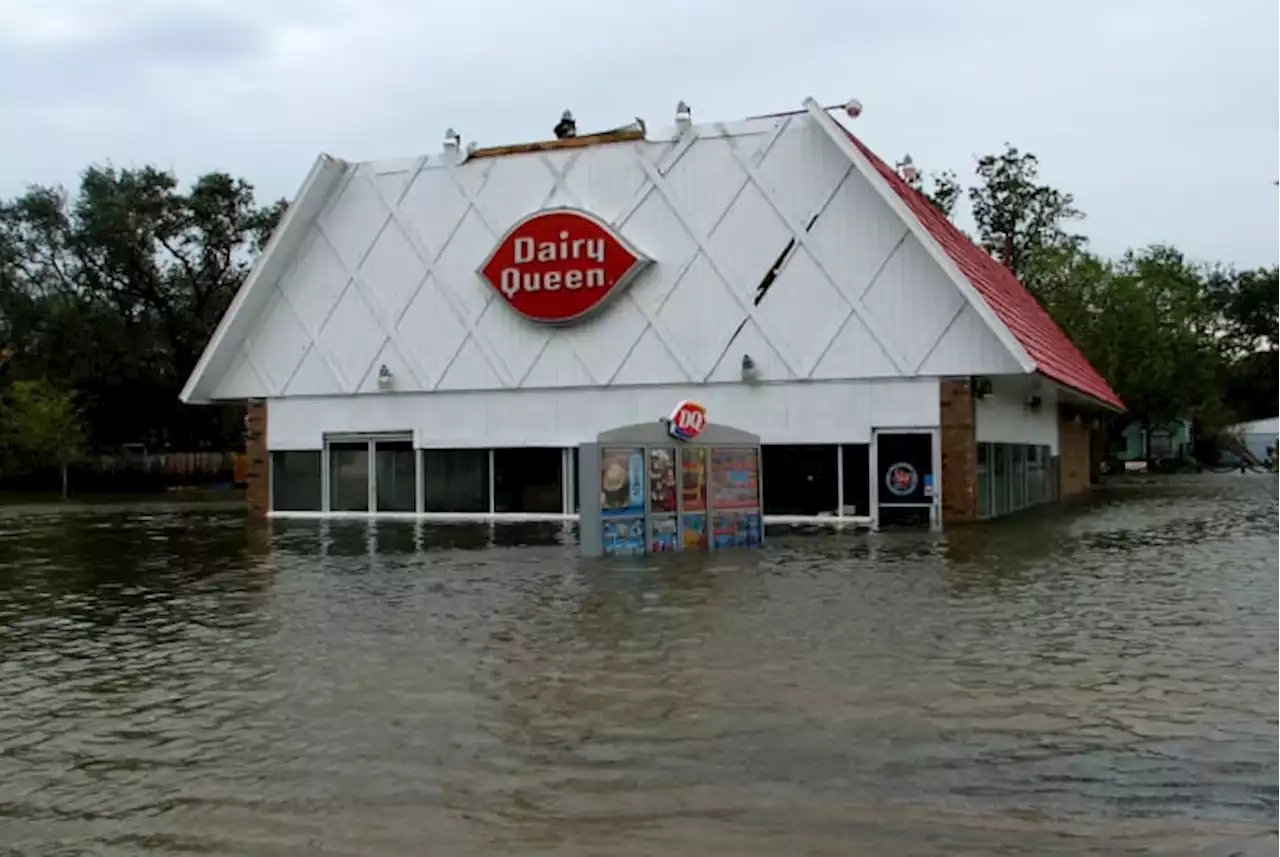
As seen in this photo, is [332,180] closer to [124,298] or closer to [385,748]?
[385,748]

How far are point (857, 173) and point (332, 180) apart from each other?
11733 mm

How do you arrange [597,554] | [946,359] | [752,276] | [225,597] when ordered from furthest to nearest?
1. [752,276]
2. [946,359]
3. [597,554]
4. [225,597]

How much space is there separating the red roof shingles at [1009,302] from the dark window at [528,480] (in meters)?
8.91

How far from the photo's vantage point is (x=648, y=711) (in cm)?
858

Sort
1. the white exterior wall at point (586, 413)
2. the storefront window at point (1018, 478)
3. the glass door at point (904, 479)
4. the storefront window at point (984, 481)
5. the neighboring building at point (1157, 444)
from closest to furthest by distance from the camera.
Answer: the glass door at point (904, 479), the white exterior wall at point (586, 413), the storefront window at point (984, 481), the storefront window at point (1018, 478), the neighboring building at point (1157, 444)

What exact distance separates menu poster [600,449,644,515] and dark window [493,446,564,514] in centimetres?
881

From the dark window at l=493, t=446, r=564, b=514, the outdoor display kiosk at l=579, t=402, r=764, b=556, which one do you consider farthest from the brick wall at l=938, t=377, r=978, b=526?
the dark window at l=493, t=446, r=564, b=514

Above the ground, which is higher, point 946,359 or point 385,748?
point 946,359

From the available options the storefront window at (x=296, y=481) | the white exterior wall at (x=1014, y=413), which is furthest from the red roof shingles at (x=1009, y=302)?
the storefront window at (x=296, y=481)

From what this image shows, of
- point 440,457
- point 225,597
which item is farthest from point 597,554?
point 440,457

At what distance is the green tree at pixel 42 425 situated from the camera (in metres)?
52.3

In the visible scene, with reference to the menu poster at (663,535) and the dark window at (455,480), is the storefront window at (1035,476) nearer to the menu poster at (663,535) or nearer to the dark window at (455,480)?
the dark window at (455,480)

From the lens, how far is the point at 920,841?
5.87m

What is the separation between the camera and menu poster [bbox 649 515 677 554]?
19.7 metres
